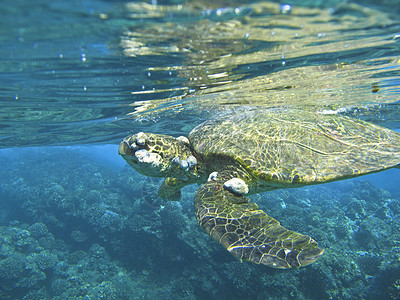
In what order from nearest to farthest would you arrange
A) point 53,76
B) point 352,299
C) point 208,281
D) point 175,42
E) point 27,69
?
point 175,42, point 27,69, point 53,76, point 352,299, point 208,281

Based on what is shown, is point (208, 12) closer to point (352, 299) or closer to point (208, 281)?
point (208, 281)

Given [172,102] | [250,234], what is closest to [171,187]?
[250,234]

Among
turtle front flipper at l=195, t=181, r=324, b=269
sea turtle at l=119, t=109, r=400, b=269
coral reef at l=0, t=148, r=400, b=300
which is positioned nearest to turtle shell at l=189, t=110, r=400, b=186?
sea turtle at l=119, t=109, r=400, b=269

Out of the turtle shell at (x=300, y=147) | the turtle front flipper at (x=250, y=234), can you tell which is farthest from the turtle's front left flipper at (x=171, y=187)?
the turtle front flipper at (x=250, y=234)

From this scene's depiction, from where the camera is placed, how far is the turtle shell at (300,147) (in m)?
4.57

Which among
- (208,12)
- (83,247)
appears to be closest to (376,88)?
(208,12)

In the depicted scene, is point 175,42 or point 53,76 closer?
point 175,42

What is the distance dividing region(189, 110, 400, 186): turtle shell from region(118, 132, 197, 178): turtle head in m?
0.48

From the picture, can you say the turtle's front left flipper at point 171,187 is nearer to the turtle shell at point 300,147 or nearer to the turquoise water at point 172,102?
the turtle shell at point 300,147

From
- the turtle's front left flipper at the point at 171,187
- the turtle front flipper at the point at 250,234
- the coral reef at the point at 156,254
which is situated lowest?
the coral reef at the point at 156,254

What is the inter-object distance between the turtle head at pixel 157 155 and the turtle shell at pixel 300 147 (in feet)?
1.56

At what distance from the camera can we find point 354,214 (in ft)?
56.1

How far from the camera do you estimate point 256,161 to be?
15.7ft

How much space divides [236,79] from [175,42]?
336 cm
